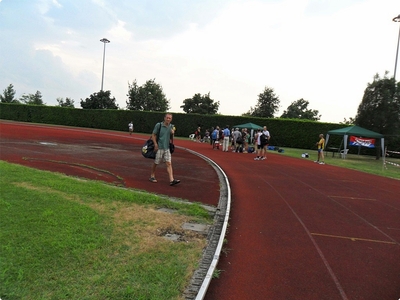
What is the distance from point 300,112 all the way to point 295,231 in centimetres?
8099

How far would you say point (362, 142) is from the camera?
2270cm

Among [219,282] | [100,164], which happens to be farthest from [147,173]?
[219,282]

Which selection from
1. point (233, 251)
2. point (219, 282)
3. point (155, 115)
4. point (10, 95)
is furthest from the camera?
point (10, 95)

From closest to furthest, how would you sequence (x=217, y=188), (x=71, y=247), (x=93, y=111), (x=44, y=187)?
(x=71, y=247) < (x=44, y=187) < (x=217, y=188) < (x=93, y=111)

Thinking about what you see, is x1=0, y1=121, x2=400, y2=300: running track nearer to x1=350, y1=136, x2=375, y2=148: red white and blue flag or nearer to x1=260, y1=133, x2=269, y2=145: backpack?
x1=260, y1=133, x2=269, y2=145: backpack

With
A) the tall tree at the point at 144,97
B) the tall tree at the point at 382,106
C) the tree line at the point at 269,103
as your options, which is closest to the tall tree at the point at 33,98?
the tree line at the point at 269,103

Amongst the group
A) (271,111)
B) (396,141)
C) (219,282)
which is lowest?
(219,282)

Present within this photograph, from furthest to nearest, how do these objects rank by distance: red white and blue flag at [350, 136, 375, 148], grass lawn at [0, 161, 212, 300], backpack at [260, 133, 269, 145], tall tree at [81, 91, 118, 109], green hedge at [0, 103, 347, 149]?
tall tree at [81, 91, 118, 109] → green hedge at [0, 103, 347, 149] → red white and blue flag at [350, 136, 375, 148] → backpack at [260, 133, 269, 145] → grass lawn at [0, 161, 212, 300]

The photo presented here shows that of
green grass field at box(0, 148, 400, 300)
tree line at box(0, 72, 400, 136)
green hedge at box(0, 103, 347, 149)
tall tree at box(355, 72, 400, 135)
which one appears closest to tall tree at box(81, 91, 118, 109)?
tree line at box(0, 72, 400, 136)

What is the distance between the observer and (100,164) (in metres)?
10.4

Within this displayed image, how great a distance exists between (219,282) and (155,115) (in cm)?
3574

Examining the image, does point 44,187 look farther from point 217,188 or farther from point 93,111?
point 93,111

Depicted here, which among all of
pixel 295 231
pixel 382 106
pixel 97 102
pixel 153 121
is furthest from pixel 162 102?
pixel 295 231

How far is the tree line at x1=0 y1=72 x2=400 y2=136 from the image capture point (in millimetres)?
23000
